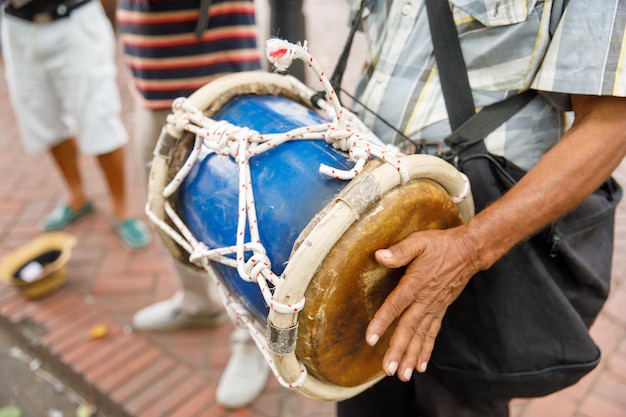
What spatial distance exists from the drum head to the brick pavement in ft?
3.60

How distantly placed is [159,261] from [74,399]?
2.64 ft

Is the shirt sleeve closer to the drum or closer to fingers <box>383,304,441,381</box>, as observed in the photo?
the drum

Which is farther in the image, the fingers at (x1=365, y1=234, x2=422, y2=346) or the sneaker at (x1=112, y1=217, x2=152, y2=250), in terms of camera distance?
the sneaker at (x1=112, y1=217, x2=152, y2=250)

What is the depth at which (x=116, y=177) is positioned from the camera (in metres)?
2.82

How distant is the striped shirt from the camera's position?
1797 mm

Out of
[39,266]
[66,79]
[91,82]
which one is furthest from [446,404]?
[66,79]

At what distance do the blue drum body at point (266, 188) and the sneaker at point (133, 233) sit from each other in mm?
1765

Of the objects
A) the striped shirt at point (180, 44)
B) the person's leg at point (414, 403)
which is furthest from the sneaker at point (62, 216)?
the person's leg at point (414, 403)

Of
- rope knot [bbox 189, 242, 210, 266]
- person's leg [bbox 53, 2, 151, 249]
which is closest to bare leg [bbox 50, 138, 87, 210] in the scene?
person's leg [bbox 53, 2, 151, 249]

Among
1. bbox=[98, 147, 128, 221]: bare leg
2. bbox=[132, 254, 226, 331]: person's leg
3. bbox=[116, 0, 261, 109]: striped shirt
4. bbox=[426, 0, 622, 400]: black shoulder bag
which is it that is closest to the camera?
bbox=[426, 0, 622, 400]: black shoulder bag

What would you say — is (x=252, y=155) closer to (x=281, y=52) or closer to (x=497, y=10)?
(x=281, y=52)

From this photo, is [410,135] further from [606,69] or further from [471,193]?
[606,69]

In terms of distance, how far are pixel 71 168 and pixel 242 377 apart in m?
1.70

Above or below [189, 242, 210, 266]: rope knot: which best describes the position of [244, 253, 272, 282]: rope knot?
above
